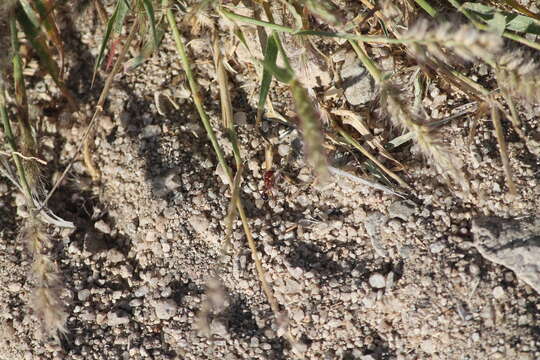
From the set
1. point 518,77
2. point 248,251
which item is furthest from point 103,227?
point 518,77

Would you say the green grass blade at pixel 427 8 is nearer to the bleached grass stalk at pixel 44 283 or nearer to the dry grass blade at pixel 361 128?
the dry grass blade at pixel 361 128

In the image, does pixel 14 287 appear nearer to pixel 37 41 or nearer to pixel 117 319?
pixel 117 319

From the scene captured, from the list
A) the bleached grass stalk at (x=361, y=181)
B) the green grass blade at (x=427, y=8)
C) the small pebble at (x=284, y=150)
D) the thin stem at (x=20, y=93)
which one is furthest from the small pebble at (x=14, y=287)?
the green grass blade at (x=427, y=8)

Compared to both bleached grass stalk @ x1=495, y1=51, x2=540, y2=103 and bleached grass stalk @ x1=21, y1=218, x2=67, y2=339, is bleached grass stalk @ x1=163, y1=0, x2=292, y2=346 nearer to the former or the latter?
bleached grass stalk @ x1=21, y1=218, x2=67, y2=339

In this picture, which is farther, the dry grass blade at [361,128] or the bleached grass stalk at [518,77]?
the dry grass blade at [361,128]

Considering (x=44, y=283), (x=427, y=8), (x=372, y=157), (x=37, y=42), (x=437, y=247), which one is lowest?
(x=44, y=283)

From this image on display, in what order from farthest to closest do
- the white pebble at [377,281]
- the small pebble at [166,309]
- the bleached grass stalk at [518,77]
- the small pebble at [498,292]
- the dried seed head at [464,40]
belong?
1. the small pebble at [166,309]
2. the white pebble at [377,281]
3. the small pebble at [498,292]
4. the bleached grass stalk at [518,77]
5. the dried seed head at [464,40]

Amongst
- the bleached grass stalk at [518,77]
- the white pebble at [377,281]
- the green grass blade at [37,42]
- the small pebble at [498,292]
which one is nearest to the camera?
the bleached grass stalk at [518,77]

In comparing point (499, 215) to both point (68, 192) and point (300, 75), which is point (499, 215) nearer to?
point (300, 75)
